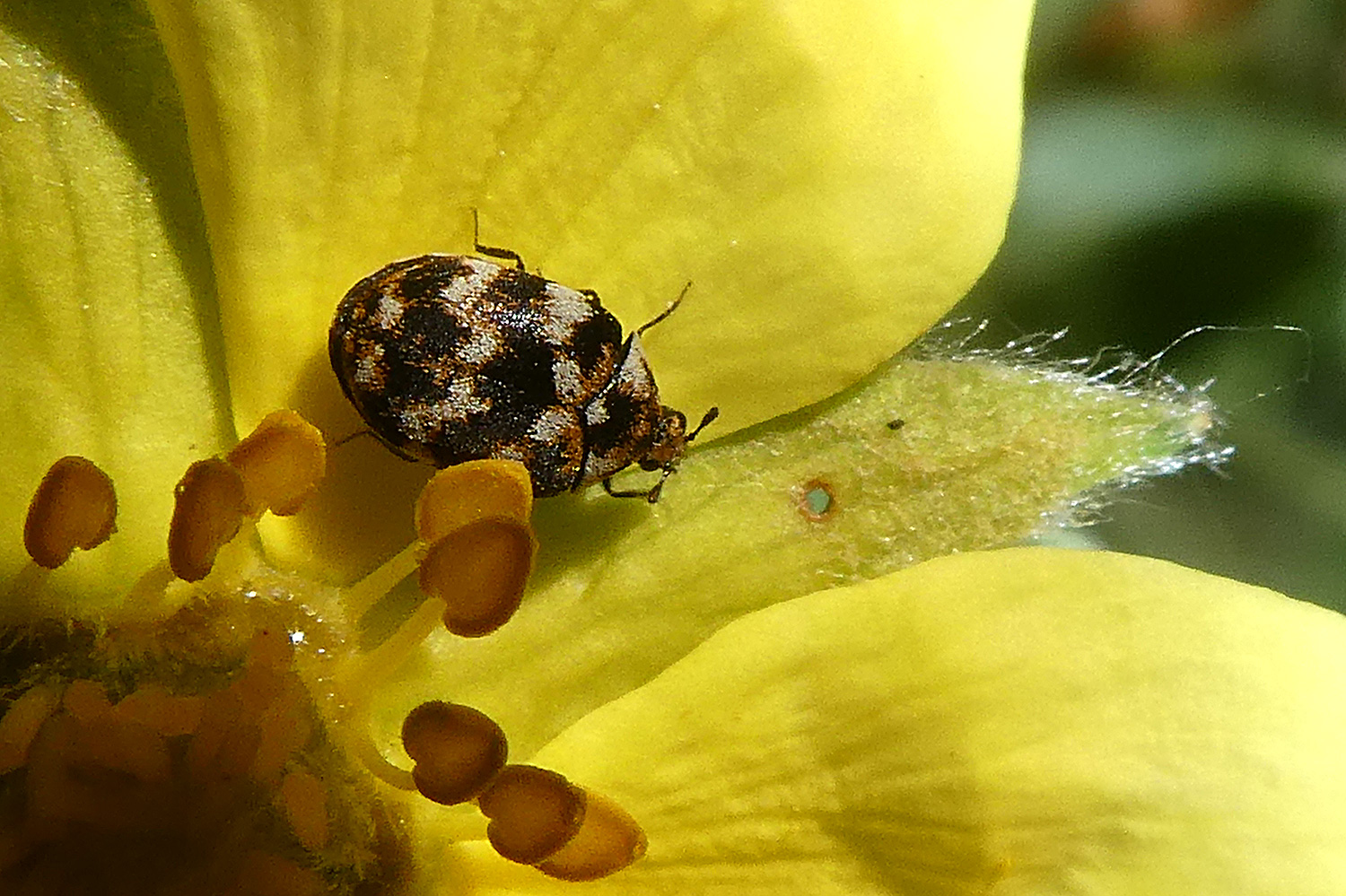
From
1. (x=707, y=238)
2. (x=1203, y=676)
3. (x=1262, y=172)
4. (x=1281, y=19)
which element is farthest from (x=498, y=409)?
(x=1281, y=19)

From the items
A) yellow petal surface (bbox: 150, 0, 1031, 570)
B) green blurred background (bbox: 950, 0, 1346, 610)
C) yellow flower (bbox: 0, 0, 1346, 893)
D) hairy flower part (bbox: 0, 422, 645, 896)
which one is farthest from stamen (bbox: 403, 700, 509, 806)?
green blurred background (bbox: 950, 0, 1346, 610)

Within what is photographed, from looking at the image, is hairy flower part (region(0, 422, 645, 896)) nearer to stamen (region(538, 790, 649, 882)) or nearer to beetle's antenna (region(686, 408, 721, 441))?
stamen (region(538, 790, 649, 882))

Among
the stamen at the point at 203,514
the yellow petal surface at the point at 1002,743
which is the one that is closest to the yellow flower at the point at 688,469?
the yellow petal surface at the point at 1002,743

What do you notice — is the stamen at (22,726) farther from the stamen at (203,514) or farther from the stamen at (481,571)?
the stamen at (481,571)

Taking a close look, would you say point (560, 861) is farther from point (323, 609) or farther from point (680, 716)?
point (323, 609)

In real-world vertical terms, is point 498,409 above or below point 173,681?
above

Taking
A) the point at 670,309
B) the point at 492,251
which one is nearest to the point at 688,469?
the point at 670,309
